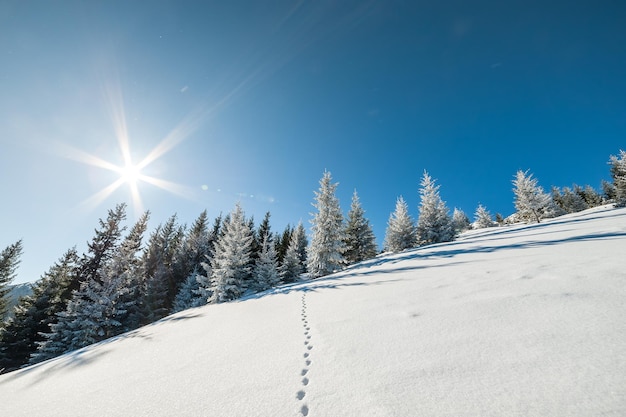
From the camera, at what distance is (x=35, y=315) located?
18.6 meters

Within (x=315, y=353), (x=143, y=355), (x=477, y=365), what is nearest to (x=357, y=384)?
(x=315, y=353)

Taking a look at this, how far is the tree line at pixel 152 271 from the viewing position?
15477 millimetres

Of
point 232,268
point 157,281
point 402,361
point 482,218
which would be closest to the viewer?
point 402,361

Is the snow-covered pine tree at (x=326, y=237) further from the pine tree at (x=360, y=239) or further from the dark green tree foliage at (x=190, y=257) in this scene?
the dark green tree foliage at (x=190, y=257)

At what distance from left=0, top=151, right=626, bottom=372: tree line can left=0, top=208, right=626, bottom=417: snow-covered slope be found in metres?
9.58

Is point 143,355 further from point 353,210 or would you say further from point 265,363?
point 353,210

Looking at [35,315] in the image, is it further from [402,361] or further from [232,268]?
[402,361]

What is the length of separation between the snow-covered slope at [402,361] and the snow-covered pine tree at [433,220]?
16522 mm

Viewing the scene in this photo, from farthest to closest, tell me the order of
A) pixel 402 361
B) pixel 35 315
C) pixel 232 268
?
1. pixel 35 315
2. pixel 232 268
3. pixel 402 361

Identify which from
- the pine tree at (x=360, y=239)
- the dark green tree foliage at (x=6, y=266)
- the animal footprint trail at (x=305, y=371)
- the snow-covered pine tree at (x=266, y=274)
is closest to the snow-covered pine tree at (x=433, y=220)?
the pine tree at (x=360, y=239)

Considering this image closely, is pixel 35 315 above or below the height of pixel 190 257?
below

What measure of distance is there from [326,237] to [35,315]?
77.1ft

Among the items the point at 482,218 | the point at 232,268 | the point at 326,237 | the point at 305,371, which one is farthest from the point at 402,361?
the point at 482,218

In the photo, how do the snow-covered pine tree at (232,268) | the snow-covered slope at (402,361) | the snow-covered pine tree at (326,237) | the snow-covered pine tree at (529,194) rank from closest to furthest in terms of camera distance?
the snow-covered slope at (402,361) → the snow-covered pine tree at (232,268) → the snow-covered pine tree at (326,237) → the snow-covered pine tree at (529,194)
